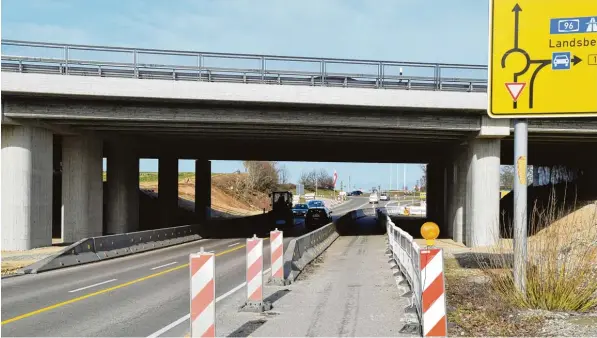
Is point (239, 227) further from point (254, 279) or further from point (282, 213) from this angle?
point (254, 279)

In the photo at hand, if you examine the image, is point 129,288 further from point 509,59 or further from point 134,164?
point 134,164

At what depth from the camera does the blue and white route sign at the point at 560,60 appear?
10.4 metres

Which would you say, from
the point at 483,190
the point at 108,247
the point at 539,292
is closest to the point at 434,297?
the point at 539,292

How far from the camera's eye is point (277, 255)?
1424 centimetres

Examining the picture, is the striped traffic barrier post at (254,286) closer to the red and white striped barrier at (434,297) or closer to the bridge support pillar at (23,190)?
the red and white striped barrier at (434,297)

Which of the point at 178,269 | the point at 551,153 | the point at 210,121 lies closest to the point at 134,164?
the point at 210,121

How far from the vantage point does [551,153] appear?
4262 centimetres

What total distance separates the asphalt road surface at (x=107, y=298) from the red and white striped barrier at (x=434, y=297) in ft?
13.1

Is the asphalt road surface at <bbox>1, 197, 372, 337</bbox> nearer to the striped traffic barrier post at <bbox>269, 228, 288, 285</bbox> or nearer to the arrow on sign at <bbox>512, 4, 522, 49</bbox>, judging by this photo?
the striped traffic barrier post at <bbox>269, 228, 288, 285</bbox>

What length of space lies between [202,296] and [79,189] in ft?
75.4

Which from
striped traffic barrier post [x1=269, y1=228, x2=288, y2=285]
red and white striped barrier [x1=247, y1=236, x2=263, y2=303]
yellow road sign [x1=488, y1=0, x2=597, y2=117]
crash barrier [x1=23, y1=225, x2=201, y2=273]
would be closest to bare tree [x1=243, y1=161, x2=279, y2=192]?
crash barrier [x1=23, y1=225, x2=201, y2=273]

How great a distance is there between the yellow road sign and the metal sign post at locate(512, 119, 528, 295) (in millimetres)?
578

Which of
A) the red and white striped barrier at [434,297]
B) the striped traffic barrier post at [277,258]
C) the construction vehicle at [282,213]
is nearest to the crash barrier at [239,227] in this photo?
the construction vehicle at [282,213]

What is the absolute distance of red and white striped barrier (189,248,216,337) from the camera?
7.75 meters
